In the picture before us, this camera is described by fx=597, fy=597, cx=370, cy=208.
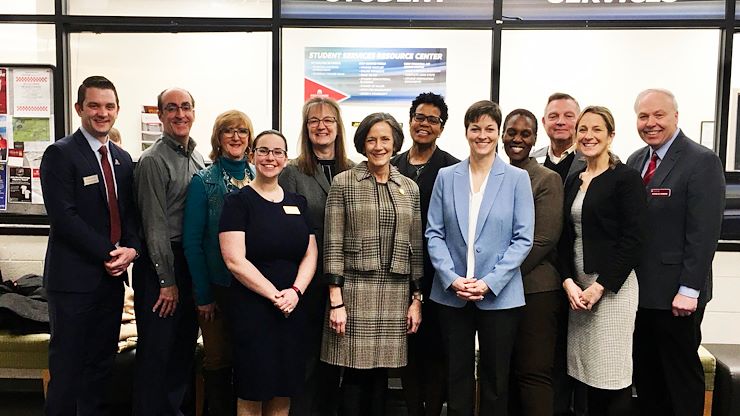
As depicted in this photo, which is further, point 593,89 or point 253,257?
point 593,89

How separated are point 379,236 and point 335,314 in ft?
1.32

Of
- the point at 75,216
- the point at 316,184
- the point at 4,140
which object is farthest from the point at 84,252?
the point at 4,140

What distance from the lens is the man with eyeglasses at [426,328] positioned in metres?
2.89

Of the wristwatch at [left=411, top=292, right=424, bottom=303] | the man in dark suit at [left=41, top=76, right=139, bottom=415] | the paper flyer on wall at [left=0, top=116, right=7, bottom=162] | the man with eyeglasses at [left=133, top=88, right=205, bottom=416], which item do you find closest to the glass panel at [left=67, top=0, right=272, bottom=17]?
the paper flyer on wall at [left=0, top=116, right=7, bottom=162]

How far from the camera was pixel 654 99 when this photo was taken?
286cm

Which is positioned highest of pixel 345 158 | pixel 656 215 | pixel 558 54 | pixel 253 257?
pixel 558 54

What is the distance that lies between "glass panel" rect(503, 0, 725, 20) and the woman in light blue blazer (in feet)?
6.82

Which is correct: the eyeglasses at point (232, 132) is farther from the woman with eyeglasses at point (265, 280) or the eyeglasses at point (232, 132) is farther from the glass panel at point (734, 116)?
the glass panel at point (734, 116)

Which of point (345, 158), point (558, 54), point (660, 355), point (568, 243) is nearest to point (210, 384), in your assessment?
point (345, 158)

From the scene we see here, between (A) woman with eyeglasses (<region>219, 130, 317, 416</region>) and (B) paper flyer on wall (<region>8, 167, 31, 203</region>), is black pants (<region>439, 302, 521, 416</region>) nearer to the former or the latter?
(A) woman with eyeglasses (<region>219, 130, 317, 416</region>)

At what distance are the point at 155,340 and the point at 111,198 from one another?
0.72 metres

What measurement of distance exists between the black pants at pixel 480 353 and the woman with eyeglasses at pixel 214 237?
1.10 meters

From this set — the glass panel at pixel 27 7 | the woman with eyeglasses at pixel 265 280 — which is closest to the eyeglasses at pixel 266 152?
the woman with eyeglasses at pixel 265 280

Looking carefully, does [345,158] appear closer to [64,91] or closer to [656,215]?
[656,215]
